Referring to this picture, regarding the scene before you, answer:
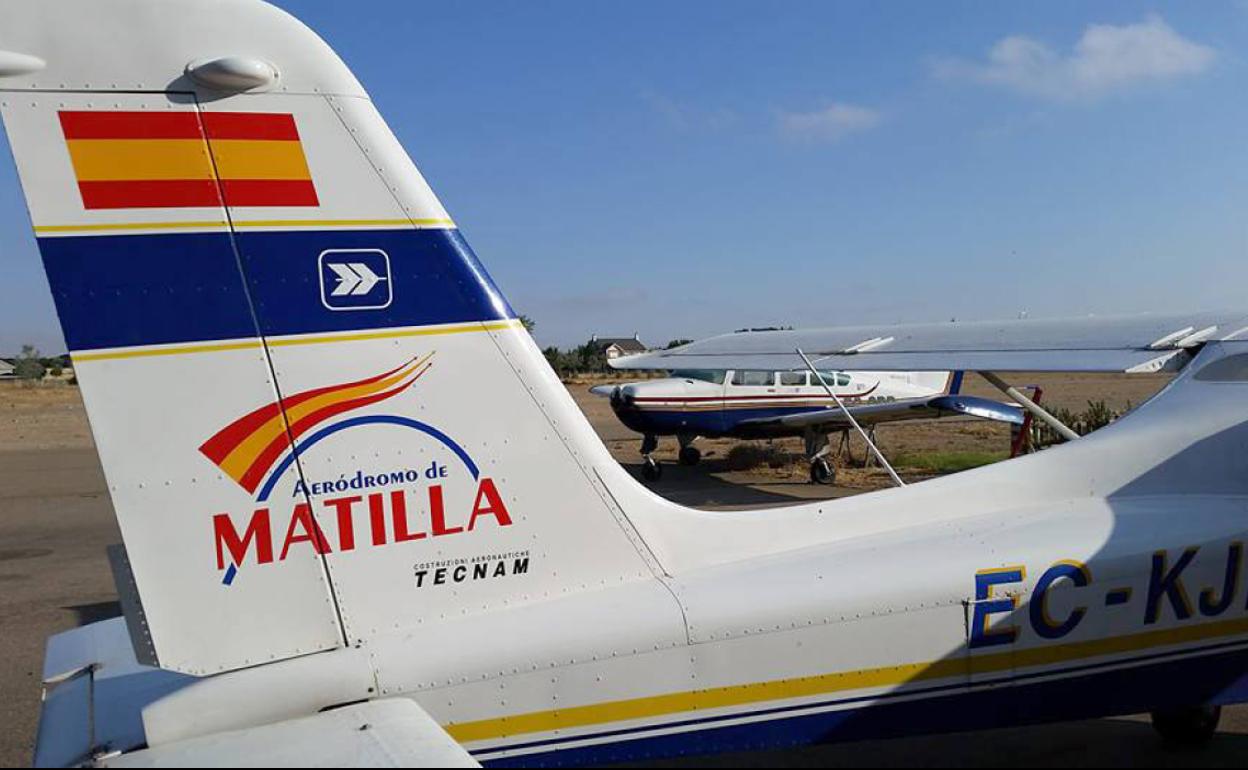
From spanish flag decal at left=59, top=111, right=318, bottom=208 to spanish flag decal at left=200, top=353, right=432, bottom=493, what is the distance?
542 mm

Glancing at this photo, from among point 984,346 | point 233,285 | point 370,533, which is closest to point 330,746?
point 370,533

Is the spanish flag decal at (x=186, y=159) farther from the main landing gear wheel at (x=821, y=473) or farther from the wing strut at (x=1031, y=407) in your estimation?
the main landing gear wheel at (x=821, y=473)

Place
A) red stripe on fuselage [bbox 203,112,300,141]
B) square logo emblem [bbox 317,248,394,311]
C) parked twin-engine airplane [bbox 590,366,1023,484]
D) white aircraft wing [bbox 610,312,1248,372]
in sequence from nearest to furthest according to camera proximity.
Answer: red stripe on fuselage [bbox 203,112,300,141] < square logo emblem [bbox 317,248,394,311] < white aircraft wing [bbox 610,312,1248,372] < parked twin-engine airplane [bbox 590,366,1023,484]

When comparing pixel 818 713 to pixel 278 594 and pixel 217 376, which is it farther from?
pixel 217 376

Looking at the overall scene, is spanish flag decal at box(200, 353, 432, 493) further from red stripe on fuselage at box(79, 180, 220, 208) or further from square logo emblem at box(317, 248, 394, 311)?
red stripe on fuselage at box(79, 180, 220, 208)

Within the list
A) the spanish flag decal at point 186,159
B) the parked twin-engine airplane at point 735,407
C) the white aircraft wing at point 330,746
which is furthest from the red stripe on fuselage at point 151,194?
the parked twin-engine airplane at point 735,407

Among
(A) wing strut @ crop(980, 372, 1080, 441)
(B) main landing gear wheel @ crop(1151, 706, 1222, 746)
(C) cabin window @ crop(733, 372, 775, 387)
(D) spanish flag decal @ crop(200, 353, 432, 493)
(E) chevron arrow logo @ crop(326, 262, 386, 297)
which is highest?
(E) chevron arrow logo @ crop(326, 262, 386, 297)

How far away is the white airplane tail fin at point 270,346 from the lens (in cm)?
219

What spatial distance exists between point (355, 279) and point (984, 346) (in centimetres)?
461

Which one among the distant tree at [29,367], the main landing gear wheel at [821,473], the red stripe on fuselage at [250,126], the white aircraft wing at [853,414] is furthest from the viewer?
the distant tree at [29,367]

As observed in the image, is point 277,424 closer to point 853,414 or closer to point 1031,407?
point 1031,407

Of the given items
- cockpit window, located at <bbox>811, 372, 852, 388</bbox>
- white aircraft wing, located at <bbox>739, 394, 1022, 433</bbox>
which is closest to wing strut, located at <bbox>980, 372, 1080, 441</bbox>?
white aircraft wing, located at <bbox>739, 394, 1022, 433</bbox>

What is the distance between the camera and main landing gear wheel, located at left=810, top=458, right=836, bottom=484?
46.6 feet

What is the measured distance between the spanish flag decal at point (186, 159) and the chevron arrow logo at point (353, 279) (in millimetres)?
199
